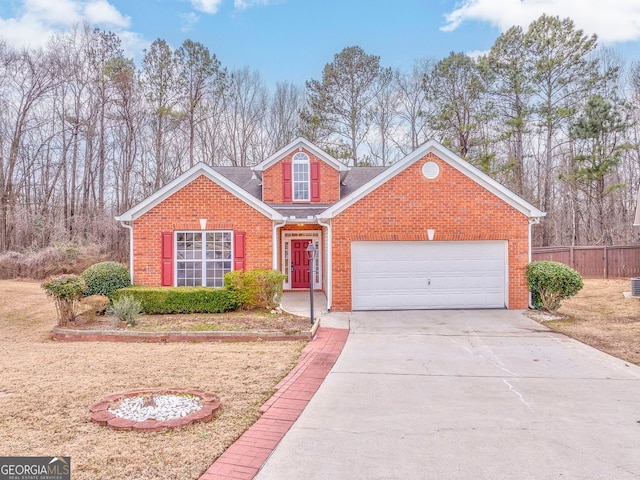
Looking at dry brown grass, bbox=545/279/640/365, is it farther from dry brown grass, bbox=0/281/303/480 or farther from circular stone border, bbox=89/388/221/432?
circular stone border, bbox=89/388/221/432

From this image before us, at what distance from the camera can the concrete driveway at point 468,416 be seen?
4016 mm

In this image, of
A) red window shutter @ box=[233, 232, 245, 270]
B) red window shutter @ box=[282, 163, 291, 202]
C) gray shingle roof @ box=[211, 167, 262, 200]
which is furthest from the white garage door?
gray shingle roof @ box=[211, 167, 262, 200]

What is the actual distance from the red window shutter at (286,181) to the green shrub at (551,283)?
8.98 metres

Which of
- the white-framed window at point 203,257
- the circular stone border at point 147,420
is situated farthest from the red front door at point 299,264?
the circular stone border at point 147,420

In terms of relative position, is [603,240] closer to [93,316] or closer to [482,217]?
[482,217]

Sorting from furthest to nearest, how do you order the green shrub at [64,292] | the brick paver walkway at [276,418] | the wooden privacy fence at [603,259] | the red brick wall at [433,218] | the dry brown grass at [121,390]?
the wooden privacy fence at [603,259]
the red brick wall at [433,218]
the green shrub at [64,292]
the dry brown grass at [121,390]
the brick paver walkway at [276,418]

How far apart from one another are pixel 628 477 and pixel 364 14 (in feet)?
66.2

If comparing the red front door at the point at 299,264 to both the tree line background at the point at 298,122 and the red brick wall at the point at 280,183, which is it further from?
the tree line background at the point at 298,122

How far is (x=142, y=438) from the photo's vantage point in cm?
448

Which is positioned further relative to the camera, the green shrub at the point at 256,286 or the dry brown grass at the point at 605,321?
the green shrub at the point at 256,286

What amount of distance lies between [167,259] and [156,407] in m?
9.21

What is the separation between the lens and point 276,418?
5125 millimetres

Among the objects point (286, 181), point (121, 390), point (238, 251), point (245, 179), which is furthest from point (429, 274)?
point (121, 390)

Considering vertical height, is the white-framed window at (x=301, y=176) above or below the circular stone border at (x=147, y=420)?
above
